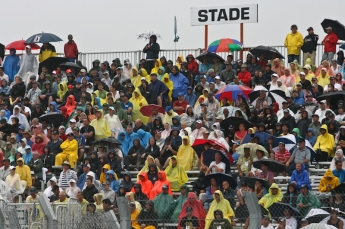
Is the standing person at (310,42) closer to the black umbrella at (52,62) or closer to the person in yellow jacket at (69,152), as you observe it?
the black umbrella at (52,62)

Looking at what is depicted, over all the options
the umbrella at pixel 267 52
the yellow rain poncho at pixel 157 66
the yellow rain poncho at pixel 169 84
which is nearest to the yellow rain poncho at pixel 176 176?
the yellow rain poncho at pixel 169 84

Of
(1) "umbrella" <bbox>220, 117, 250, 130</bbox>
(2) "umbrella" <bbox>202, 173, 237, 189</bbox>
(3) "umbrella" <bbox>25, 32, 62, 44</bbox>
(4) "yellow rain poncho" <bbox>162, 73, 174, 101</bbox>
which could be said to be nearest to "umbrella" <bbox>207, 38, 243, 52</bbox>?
(4) "yellow rain poncho" <bbox>162, 73, 174, 101</bbox>

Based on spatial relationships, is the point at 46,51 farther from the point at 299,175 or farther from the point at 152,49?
the point at 299,175

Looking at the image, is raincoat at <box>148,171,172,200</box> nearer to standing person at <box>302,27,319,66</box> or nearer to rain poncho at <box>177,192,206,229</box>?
rain poncho at <box>177,192,206,229</box>

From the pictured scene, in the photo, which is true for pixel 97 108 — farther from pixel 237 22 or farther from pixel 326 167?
pixel 237 22

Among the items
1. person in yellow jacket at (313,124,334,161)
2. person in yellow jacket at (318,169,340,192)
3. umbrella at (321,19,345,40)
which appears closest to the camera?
person in yellow jacket at (318,169,340,192)

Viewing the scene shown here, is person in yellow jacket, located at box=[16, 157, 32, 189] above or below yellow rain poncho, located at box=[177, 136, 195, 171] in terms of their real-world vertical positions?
below

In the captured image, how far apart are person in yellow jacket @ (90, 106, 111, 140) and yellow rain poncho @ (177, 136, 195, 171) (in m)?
2.63

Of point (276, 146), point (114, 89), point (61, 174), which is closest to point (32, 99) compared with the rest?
point (114, 89)

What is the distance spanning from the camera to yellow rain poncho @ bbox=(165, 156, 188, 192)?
26.8 metres

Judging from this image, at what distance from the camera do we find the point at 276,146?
27578 millimetres

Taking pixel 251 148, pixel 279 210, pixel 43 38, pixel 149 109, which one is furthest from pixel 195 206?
pixel 43 38

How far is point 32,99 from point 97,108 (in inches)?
145

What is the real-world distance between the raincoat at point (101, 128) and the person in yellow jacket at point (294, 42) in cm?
724
